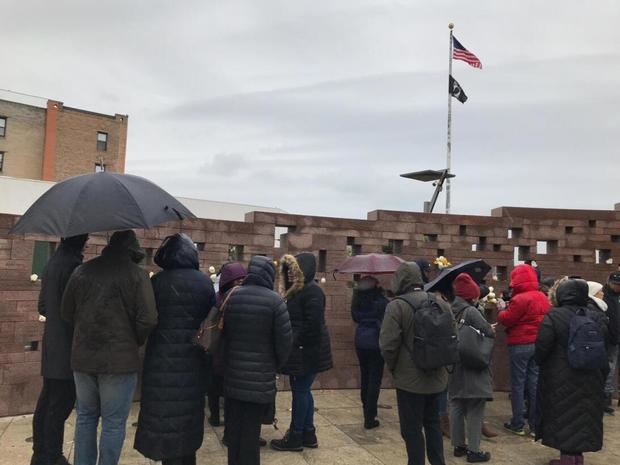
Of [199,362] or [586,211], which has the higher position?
[586,211]

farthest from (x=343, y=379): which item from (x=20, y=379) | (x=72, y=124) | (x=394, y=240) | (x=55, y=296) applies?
(x=72, y=124)

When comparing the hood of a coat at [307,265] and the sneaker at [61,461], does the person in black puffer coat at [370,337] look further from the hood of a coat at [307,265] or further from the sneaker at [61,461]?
the sneaker at [61,461]

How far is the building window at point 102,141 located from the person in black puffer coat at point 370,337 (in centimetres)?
4148

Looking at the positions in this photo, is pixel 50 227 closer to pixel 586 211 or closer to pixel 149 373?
pixel 149 373

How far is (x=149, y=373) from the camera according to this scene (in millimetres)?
3627

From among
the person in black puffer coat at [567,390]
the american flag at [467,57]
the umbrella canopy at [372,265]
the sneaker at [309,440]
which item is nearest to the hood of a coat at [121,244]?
the sneaker at [309,440]

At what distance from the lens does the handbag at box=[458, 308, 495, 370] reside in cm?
494

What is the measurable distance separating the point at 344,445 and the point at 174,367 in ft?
8.05

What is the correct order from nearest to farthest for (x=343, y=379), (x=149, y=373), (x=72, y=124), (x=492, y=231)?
(x=149, y=373) < (x=343, y=379) < (x=492, y=231) < (x=72, y=124)

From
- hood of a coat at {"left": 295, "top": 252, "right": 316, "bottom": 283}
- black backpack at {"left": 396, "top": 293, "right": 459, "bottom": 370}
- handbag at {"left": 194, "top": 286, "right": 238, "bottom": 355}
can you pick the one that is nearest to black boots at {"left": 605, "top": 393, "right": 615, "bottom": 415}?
black backpack at {"left": 396, "top": 293, "right": 459, "bottom": 370}

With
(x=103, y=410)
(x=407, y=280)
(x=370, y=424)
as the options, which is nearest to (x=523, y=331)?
(x=370, y=424)

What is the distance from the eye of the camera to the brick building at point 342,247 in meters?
5.99

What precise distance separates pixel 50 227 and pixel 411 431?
10.0 ft

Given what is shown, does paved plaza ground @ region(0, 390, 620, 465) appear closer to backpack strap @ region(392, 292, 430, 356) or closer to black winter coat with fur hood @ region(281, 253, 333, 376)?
black winter coat with fur hood @ region(281, 253, 333, 376)
